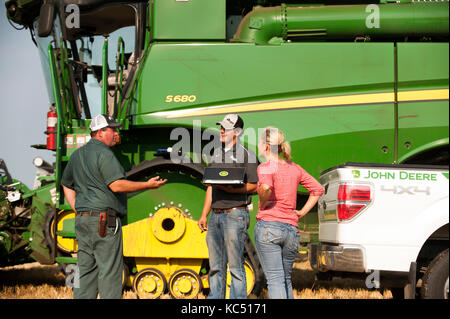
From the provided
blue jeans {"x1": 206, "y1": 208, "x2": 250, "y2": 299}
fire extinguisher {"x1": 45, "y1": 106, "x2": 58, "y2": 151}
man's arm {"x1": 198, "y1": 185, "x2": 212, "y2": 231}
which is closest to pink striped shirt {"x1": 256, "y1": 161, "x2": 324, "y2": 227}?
blue jeans {"x1": 206, "y1": 208, "x2": 250, "y2": 299}

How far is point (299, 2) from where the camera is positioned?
23.4 ft

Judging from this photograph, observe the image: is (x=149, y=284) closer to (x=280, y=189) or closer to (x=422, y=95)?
(x=280, y=189)

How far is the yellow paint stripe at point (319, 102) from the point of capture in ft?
21.1

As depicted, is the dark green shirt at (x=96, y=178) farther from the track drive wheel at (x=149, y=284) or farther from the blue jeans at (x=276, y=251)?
the track drive wheel at (x=149, y=284)

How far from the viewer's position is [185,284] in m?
6.37

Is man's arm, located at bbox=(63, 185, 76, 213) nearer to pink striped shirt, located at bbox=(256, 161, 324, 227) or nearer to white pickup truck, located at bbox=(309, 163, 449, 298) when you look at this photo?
pink striped shirt, located at bbox=(256, 161, 324, 227)

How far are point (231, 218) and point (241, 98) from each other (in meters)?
2.12

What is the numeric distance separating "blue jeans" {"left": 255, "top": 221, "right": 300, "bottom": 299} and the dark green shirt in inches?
49.9

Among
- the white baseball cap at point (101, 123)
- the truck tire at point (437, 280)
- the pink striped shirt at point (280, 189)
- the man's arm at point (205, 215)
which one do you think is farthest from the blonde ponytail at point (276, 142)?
the truck tire at point (437, 280)

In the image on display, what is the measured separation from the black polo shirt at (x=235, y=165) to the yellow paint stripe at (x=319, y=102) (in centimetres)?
155

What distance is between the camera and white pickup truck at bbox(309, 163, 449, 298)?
4688 mm

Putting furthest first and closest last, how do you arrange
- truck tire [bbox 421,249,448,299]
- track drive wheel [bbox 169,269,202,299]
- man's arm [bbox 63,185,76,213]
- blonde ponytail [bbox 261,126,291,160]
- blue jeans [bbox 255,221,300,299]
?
track drive wheel [bbox 169,269,202,299]
man's arm [bbox 63,185,76,213]
truck tire [bbox 421,249,448,299]
blonde ponytail [bbox 261,126,291,160]
blue jeans [bbox 255,221,300,299]

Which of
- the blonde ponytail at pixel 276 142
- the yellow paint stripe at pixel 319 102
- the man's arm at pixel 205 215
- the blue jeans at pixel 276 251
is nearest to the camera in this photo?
the blue jeans at pixel 276 251

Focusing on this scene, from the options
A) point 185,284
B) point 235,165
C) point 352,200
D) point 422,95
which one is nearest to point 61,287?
point 185,284
